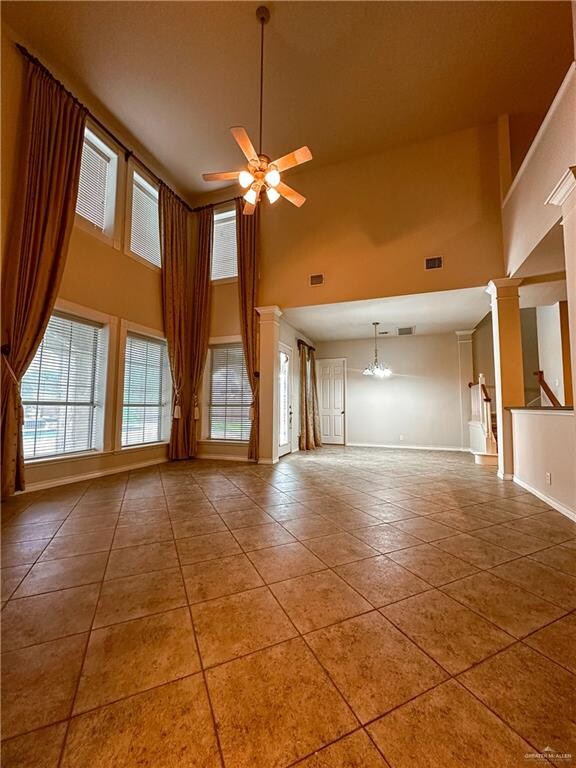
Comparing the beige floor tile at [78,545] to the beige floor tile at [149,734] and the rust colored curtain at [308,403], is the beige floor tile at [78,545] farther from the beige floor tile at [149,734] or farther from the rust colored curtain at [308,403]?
the rust colored curtain at [308,403]

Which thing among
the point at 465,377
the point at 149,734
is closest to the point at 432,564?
the point at 149,734

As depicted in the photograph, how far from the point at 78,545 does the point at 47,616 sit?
834mm

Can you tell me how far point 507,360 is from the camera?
4.42m

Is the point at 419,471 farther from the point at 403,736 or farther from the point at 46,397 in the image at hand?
the point at 46,397

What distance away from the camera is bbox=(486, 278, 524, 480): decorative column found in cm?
437

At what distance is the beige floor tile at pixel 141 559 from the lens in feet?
6.45

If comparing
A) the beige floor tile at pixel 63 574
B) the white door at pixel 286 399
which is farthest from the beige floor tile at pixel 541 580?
the white door at pixel 286 399

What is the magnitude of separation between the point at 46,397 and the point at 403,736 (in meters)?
4.40

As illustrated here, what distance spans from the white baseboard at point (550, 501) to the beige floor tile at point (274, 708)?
2.95m

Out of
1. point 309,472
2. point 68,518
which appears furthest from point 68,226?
→ point 309,472

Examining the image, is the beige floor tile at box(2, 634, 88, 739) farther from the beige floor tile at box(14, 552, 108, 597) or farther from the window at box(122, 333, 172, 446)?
the window at box(122, 333, 172, 446)

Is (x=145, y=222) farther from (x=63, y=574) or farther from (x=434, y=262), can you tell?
(x=63, y=574)

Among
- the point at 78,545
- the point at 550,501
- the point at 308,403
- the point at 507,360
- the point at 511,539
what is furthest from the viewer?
the point at 308,403

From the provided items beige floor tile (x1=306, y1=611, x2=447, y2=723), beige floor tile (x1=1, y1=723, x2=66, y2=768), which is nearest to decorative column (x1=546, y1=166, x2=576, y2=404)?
beige floor tile (x1=306, y1=611, x2=447, y2=723)
